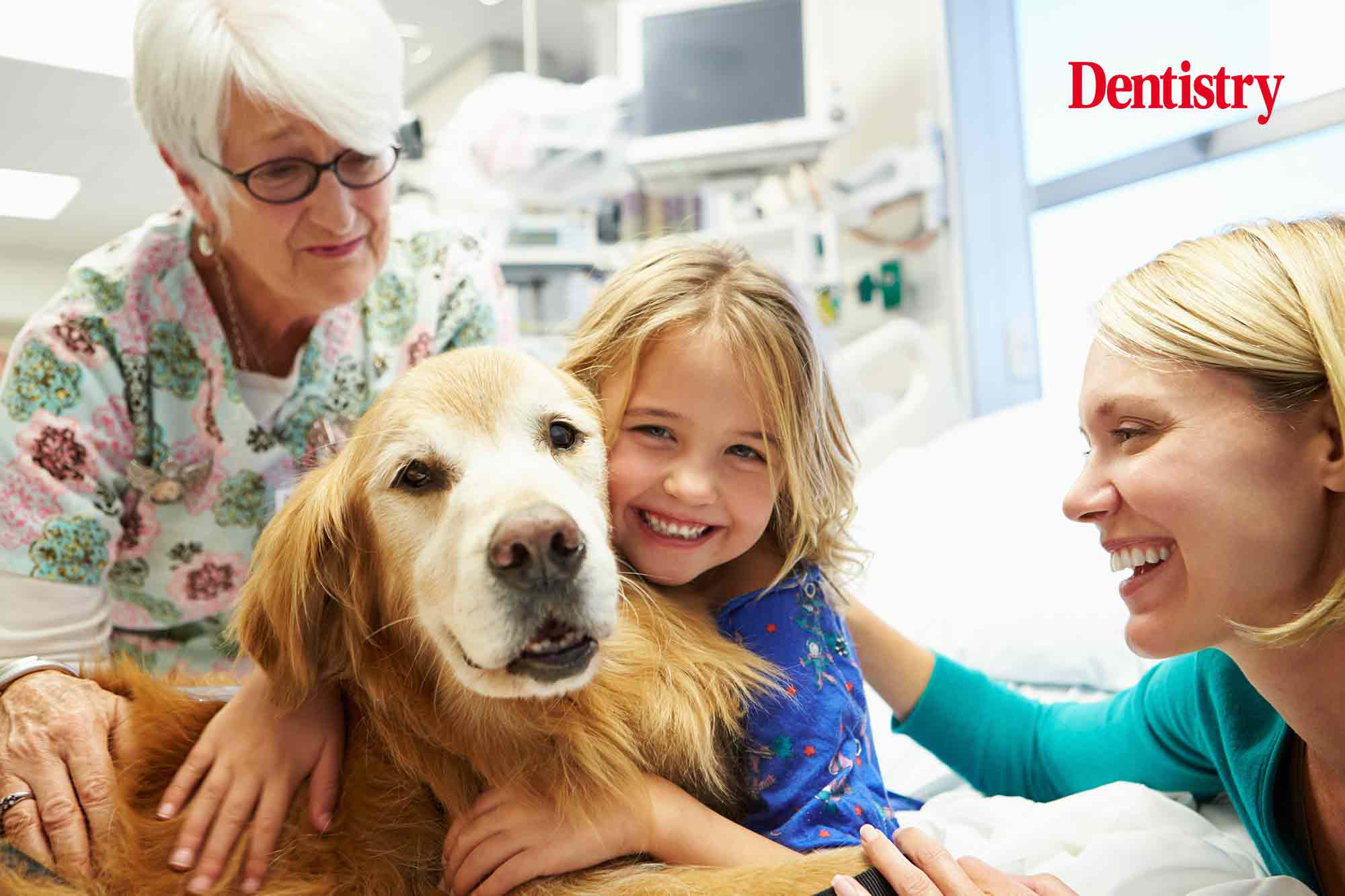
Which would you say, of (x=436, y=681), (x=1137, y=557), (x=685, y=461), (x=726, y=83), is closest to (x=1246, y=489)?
(x=1137, y=557)

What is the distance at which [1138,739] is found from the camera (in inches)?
57.2

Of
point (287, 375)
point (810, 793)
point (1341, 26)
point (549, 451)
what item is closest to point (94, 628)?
point (287, 375)

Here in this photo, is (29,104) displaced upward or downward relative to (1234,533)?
upward

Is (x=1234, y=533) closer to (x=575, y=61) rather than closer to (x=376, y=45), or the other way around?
(x=376, y=45)

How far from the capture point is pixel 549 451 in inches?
43.6

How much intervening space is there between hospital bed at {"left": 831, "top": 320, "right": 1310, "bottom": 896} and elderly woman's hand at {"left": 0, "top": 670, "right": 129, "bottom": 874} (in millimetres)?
1018

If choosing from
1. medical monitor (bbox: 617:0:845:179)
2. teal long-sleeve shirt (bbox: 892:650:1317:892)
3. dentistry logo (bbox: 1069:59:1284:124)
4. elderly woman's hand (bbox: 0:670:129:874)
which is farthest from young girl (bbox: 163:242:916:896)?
medical monitor (bbox: 617:0:845:179)

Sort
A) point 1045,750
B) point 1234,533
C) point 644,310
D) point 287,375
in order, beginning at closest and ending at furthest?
point 1234,533 → point 644,310 → point 1045,750 → point 287,375

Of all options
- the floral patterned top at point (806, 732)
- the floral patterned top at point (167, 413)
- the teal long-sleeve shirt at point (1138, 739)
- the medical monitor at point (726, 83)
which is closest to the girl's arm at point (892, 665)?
the teal long-sleeve shirt at point (1138, 739)

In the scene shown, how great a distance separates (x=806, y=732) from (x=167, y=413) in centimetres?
109

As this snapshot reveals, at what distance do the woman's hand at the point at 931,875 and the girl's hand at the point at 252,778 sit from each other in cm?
57

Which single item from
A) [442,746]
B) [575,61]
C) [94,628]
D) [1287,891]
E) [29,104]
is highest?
[575,61]

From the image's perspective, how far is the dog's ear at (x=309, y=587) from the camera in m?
1.08

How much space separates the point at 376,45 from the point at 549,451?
0.77 metres
